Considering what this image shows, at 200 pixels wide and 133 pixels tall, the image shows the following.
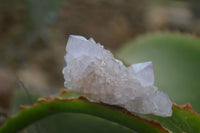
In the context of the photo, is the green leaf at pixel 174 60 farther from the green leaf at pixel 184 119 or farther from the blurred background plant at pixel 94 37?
the green leaf at pixel 184 119

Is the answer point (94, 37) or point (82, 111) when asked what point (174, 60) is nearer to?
point (82, 111)

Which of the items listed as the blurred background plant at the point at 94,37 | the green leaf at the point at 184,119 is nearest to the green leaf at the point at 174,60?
the blurred background plant at the point at 94,37

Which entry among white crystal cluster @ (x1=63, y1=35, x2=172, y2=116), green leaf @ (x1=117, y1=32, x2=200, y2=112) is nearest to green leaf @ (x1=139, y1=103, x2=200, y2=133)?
white crystal cluster @ (x1=63, y1=35, x2=172, y2=116)

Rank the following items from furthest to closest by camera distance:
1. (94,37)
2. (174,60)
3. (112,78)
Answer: (94,37) → (174,60) → (112,78)

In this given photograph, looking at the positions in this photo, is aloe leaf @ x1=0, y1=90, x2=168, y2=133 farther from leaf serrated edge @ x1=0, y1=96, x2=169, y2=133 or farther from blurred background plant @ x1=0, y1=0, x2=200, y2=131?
blurred background plant @ x1=0, y1=0, x2=200, y2=131

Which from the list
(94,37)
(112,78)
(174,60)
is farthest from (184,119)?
(94,37)

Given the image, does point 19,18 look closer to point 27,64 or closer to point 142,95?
point 27,64

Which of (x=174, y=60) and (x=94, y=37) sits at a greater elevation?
(x=174, y=60)

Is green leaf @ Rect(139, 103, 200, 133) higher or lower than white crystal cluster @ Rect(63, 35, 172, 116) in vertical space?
lower
